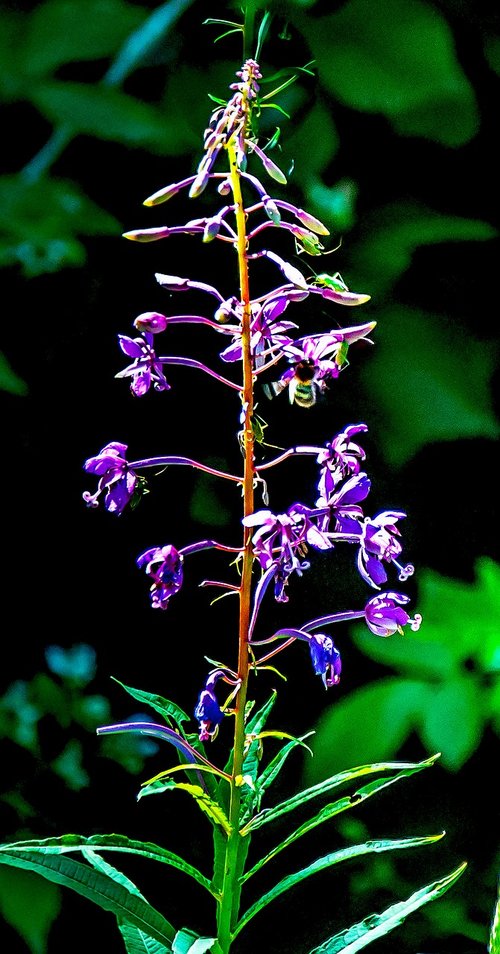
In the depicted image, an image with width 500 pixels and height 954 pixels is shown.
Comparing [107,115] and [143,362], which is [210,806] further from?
[107,115]

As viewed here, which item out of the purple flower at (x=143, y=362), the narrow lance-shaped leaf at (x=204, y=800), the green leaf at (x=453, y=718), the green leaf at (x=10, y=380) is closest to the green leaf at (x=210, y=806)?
the narrow lance-shaped leaf at (x=204, y=800)

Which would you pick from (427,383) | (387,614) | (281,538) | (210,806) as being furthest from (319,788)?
(427,383)

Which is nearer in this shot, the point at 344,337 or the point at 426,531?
the point at 344,337

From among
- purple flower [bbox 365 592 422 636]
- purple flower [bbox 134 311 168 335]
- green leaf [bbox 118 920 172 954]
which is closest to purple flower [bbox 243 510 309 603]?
purple flower [bbox 365 592 422 636]

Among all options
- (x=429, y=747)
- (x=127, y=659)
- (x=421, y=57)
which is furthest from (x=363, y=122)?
(x=429, y=747)

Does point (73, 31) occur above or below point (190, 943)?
above

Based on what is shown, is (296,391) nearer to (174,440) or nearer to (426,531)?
(174,440)
